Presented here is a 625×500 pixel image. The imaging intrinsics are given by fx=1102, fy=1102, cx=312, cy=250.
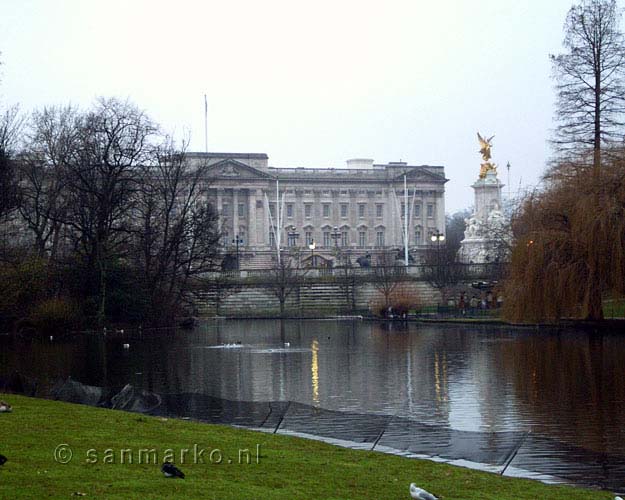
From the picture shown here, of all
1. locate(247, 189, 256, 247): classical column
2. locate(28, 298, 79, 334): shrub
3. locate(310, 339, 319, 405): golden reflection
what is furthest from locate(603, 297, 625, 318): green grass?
locate(247, 189, 256, 247): classical column

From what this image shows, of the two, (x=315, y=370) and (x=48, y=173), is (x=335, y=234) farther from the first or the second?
(x=315, y=370)

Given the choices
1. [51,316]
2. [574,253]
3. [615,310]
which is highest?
[574,253]

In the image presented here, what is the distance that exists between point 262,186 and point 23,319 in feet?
300

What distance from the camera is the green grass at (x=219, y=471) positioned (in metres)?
12.5

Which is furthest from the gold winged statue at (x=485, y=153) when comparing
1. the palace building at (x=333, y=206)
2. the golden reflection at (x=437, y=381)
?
the golden reflection at (x=437, y=381)

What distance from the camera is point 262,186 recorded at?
145 meters

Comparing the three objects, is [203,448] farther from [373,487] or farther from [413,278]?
[413,278]

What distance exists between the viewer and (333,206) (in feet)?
492

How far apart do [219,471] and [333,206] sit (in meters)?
136

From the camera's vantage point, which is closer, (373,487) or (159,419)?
(373,487)

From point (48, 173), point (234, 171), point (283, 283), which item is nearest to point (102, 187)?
point (48, 173)

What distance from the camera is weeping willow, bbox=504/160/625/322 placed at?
153 feet

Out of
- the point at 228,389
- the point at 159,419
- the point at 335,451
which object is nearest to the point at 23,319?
the point at 228,389

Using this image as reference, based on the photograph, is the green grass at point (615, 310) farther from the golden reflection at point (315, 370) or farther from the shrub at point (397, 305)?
the shrub at point (397, 305)
